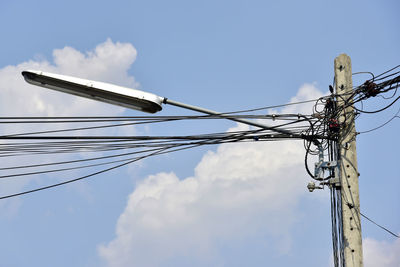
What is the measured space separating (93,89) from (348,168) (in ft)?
13.3

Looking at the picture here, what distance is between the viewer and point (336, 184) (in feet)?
28.0

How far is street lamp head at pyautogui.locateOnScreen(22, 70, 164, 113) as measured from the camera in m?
7.45

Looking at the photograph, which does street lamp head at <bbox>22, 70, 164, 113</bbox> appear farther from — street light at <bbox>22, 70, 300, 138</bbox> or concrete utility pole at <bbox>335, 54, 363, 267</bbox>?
concrete utility pole at <bbox>335, 54, 363, 267</bbox>

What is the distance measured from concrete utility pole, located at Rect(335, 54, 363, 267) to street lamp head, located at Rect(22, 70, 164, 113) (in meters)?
3.13

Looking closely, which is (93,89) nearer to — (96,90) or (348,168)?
(96,90)

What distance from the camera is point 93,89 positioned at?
24.6ft

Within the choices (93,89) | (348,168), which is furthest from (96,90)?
(348,168)

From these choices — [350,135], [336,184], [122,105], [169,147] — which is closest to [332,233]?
[336,184]

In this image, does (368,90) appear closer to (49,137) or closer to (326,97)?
(326,97)

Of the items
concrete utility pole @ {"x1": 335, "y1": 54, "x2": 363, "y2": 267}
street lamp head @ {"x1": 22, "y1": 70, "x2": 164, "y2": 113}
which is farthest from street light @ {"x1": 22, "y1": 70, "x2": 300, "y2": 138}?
concrete utility pole @ {"x1": 335, "y1": 54, "x2": 363, "y2": 267}

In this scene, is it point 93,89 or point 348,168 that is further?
point 348,168

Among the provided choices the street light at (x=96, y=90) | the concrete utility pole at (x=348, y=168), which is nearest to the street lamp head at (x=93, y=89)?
the street light at (x=96, y=90)

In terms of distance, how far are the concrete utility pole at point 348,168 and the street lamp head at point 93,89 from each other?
A: 3.13 meters

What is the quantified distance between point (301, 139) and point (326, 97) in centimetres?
83
